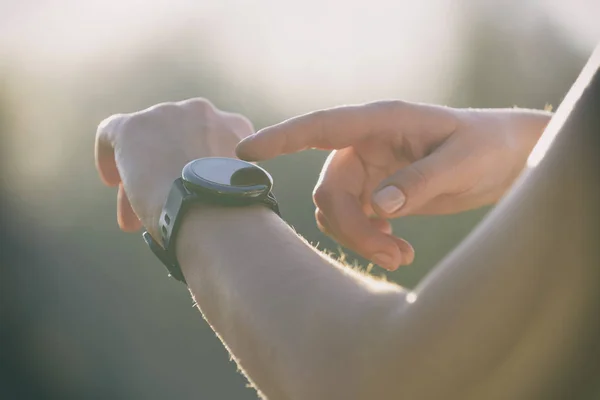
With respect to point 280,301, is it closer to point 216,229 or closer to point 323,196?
point 216,229

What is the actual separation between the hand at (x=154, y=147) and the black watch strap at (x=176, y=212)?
0.23ft

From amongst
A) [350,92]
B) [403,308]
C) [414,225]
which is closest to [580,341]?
[403,308]

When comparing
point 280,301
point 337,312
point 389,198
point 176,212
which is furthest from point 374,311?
point 389,198

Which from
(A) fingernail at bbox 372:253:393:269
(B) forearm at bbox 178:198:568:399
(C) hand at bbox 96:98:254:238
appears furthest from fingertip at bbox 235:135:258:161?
(A) fingernail at bbox 372:253:393:269

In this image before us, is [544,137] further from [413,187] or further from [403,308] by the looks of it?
[413,187]

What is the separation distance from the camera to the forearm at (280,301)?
2.52ft

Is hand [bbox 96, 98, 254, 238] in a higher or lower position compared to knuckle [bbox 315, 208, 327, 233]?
higher

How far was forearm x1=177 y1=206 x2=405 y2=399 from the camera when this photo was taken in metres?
0.77

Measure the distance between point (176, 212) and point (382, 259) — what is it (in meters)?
0.54

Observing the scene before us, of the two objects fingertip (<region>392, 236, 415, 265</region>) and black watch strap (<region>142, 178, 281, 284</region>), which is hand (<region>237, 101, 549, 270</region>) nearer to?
fingertip (<region>392, 236, 415, 265</region>)

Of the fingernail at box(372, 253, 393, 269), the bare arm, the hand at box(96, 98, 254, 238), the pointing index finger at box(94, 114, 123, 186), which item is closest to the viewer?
the bare arm

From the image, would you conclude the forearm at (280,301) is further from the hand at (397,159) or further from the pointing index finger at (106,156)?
the pointing index finger at (106,156)

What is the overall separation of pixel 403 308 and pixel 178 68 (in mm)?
15709

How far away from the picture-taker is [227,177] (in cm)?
123
